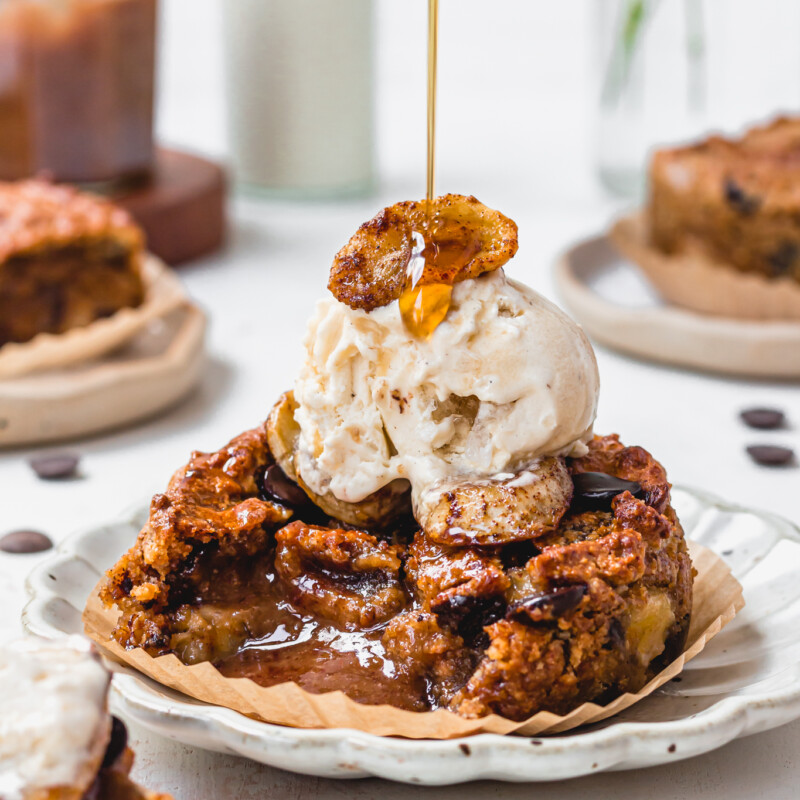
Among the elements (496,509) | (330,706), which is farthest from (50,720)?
(496,509)

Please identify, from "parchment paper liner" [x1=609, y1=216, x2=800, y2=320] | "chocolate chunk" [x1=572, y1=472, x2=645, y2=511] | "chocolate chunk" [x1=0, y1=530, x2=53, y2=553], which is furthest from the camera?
"parchment paper liner" [x1=609, y1=216, x2=800, y2=320]

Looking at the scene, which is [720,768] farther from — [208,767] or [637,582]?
[208,767]

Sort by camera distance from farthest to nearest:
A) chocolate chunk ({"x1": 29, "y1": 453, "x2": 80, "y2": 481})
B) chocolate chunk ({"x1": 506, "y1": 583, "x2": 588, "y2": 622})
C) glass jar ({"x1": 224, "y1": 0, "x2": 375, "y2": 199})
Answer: glass jar ({"x1": 224, "y1": 0, "x2": 375, "y2": 199}), chocolate chunk ({"x1": 29, "y1": 453, "x2": 80, "y2": 481}), chocolate chunk ({"x1": 506, "y1": 583, "x2": 588, "y2": 622})

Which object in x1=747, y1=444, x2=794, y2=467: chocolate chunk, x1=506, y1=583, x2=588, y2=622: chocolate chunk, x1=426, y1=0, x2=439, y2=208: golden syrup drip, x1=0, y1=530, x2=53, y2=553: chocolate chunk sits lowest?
x1=0, y1=530, x2=53, y2=553: chocolate chunk

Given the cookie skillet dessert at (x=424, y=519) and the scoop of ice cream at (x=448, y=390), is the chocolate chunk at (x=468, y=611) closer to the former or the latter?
the cookie skillet dessert at (x=424, y=519)

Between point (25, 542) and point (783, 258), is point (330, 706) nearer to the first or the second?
point (25, 542)

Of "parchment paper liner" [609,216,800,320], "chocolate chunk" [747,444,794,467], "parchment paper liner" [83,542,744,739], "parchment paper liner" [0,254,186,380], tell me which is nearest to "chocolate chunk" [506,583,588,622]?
"parchment paper liner" [83,542,744,739]

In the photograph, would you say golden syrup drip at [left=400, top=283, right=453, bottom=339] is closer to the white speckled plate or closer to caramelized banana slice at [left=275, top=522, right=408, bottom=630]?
caramelized banana slice at [left=275, top=522, right=408, bottom=630]

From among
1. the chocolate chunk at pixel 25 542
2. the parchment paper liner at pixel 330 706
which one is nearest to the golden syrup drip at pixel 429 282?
the parchment paper liner at pixel 330 706
